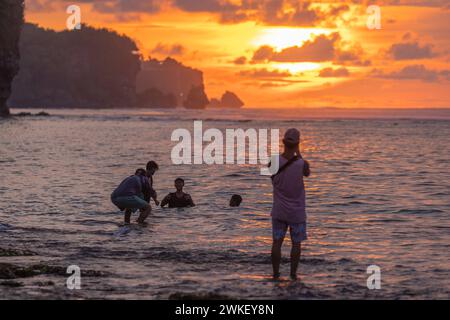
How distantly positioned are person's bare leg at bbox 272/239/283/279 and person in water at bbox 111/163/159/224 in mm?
6332

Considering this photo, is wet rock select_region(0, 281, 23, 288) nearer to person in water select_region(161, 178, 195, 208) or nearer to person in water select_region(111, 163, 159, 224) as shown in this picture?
person in water select_region(111, 163, 159, 224)

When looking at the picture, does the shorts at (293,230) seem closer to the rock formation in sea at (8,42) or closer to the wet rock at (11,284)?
the wet rock at (11,284)

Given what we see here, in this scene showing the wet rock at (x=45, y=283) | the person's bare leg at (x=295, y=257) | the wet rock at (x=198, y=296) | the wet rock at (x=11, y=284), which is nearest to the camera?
the wet rock at (x=198, y=296)

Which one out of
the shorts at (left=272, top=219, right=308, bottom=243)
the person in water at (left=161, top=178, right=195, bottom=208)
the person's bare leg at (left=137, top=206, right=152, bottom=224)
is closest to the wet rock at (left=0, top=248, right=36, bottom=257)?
the person's bare leg at (left=137, top=206, right=152, bottom=224)

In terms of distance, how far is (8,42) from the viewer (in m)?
113

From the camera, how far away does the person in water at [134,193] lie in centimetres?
1792

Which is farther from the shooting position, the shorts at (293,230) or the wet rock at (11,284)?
the shorts at (293,230)

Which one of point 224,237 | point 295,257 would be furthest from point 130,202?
point 295,257

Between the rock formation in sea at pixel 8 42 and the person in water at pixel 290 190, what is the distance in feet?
341

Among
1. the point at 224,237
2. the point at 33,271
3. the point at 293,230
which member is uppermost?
the point at 293,230

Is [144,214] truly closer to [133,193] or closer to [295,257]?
[133,193]

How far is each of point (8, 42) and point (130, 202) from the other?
332ft

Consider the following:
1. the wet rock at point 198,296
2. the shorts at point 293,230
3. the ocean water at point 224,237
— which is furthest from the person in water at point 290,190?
the wet rock at point 198,296

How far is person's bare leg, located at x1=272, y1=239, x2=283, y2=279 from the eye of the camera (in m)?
12.1
